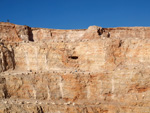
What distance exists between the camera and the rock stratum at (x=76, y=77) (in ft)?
67.6

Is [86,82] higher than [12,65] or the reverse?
the reverse

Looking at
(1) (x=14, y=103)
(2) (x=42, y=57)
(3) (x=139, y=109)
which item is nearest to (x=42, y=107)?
(1) (x=14, y=103)

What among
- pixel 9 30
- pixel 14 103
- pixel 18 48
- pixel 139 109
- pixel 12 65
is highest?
pixel 9 30

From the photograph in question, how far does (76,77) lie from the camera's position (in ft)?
72.5

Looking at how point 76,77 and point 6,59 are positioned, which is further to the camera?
point 6,59

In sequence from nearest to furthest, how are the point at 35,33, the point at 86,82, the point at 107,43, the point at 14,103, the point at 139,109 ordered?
1. the point at 14,103
2. the point at 139,109
3. the point at 86,82
4. the point at 107,43
5. the point at 35,33

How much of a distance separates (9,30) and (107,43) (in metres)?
13.9

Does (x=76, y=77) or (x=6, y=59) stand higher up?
(x=6, y=59)

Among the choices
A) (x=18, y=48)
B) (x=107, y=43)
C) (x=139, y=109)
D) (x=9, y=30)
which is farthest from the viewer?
(x=9, y=30)

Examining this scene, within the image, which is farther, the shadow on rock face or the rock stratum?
the shadow on rock face

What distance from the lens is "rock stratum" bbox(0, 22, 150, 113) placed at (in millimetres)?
20609

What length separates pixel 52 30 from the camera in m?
34.6

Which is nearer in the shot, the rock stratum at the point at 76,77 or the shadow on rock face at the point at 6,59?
the rock stratum at the point at 76,77

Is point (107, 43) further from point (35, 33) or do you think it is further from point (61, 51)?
point (35, 33)
